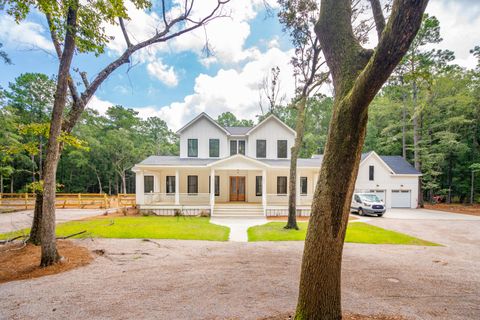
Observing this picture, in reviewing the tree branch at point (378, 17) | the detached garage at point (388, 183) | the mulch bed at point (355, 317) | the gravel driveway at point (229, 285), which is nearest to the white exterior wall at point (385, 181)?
the detached garage at point (388, 183)

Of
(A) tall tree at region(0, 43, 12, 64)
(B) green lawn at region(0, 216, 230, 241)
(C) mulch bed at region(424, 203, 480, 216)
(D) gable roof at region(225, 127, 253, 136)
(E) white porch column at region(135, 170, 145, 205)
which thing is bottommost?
(C) mulch bed at region(424, 203, 480, 216)

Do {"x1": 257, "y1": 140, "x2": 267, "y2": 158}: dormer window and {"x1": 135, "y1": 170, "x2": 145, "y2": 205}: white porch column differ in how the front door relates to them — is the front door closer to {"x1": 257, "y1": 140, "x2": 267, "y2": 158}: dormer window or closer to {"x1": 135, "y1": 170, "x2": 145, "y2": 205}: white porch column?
{"x1": 257, "y1": 140, "x2": 267, "y2": 158}: dormer window

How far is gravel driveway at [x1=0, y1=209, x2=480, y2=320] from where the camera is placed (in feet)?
12.5

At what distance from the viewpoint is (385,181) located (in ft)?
68.2

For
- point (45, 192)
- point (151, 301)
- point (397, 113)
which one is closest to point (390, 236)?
point (151, 301)

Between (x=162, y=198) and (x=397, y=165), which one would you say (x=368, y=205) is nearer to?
(x=397, y=165)

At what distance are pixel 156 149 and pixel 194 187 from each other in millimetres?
24846

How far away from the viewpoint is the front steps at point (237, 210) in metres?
14.7

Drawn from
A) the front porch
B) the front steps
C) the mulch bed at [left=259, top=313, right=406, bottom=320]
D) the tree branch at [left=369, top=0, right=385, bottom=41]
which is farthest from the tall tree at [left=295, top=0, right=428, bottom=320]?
the front porch

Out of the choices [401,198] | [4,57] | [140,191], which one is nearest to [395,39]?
[4,57]

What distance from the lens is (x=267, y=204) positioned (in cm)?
1653

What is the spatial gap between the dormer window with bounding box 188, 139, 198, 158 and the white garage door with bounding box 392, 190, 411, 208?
761 inches

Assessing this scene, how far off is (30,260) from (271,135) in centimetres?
1586

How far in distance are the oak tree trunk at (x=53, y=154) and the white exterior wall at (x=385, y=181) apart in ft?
73.0
